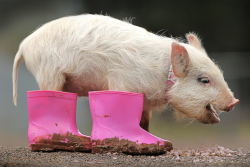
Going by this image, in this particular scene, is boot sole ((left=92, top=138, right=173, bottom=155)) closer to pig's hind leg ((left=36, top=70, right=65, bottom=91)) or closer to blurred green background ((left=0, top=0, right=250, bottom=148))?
pig's hind leg ((left=36, top=70, right=65, bottom=91))

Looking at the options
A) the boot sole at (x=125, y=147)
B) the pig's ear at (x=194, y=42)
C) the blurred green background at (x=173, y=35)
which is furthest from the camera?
the blurred green background at (x=173, y=35)

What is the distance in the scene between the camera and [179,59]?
5.92 feet

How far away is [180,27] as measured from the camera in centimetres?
333

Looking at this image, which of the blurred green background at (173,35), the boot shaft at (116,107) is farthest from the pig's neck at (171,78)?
the blurred green background at (173,35)

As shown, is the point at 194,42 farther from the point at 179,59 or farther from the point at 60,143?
the point at 60,143

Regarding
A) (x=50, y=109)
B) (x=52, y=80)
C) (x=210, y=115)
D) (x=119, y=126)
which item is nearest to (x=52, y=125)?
(x=50, y=109)

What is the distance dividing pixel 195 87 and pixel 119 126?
500mm

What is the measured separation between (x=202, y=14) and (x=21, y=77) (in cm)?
190

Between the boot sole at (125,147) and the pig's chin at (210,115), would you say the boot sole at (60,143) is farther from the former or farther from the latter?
the pig's chin at (210,115)

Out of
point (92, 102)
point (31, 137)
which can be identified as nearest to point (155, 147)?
point (92, 102)

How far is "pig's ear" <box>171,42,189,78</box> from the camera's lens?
1797 mm

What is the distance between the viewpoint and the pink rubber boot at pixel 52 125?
1.79m

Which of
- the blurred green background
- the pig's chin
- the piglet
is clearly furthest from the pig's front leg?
the blurred green background

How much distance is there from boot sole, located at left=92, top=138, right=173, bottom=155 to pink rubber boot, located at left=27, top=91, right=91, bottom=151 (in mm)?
151
